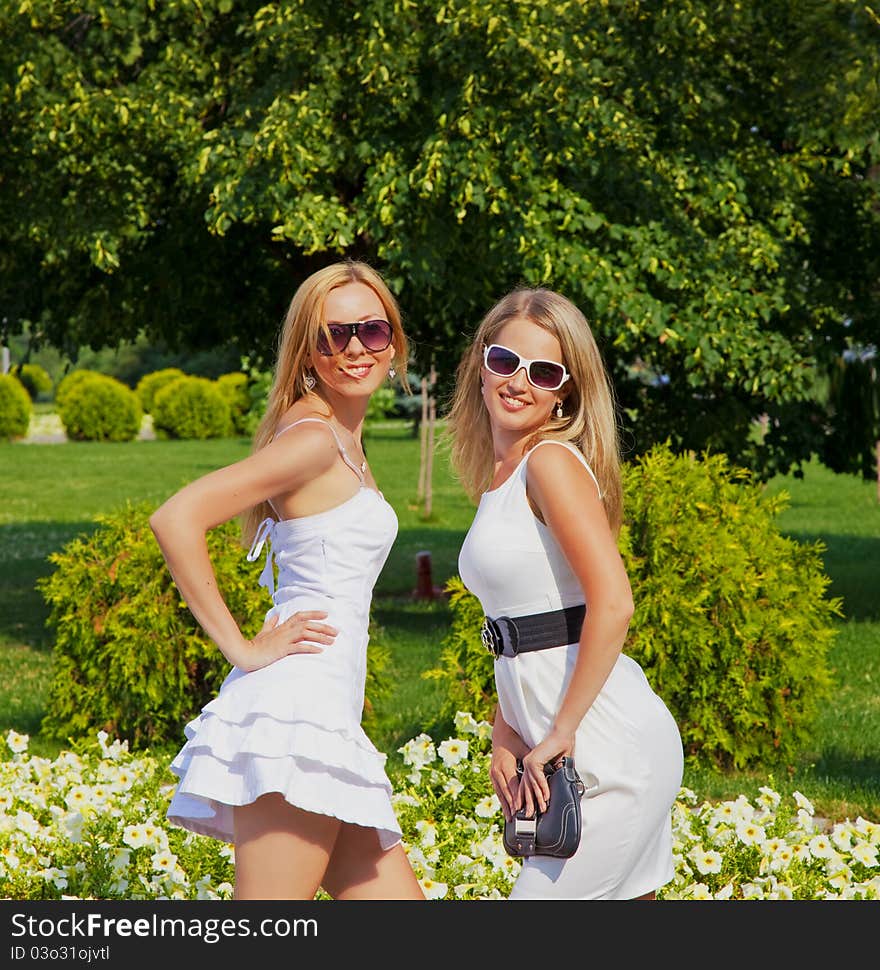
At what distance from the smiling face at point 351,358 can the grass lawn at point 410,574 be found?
3569 millimetres

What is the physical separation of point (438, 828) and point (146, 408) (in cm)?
4615

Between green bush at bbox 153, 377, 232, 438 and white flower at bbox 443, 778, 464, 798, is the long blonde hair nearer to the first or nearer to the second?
white flower at bbox 443, 778, 464, 798

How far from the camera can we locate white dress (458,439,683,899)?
2.83 metres

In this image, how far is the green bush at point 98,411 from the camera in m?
44.4

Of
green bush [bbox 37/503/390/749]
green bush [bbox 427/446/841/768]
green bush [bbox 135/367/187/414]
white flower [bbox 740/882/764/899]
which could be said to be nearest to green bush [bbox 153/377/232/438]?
green bush [bbox 135/367/187/414]

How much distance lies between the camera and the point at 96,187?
32.7 feet

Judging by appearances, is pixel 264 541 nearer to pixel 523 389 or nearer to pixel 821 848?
pixel 523 389

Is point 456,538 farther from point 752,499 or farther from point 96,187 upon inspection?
point 752,499

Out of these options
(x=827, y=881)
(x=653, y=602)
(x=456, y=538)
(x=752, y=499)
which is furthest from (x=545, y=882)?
(x=456, y=538)

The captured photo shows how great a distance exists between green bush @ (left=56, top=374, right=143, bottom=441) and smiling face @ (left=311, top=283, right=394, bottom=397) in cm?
4256

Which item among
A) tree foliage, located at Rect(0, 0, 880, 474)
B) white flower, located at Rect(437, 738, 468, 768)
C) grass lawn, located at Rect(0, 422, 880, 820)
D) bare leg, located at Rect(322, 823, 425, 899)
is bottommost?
grass lawn, located at Rect(0, 422, 880, 820)

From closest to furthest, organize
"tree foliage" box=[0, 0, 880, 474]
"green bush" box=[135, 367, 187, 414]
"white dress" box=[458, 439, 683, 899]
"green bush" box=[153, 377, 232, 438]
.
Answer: "white dress" box=[458, 439, 683, 899] < "tree foliage" box=[0, 0, 880, 474] < "green bush" box=[153, 377, 232, 438] < "green bush" box=[135, 367, 187, 414]

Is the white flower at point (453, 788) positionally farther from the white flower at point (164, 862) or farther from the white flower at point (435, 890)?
the white flower at point (164, 862)

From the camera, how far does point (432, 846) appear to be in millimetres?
4953
